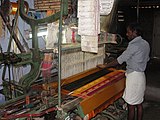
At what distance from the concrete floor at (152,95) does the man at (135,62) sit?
1.17 m

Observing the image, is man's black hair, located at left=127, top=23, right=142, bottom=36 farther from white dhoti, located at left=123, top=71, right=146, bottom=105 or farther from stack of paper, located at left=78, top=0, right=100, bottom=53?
stack of paper, located at left=78, top=0, right=100, bottom=53

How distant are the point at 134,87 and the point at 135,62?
0.46 metres

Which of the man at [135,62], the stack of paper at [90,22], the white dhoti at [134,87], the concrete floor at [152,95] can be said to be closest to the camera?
the stack of paper at [90,22]

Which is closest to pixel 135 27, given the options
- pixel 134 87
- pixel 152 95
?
pixel 134 87

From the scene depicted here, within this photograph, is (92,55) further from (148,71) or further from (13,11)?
(148,71)

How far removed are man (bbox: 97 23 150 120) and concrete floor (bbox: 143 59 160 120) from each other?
1174mm

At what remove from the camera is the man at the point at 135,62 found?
3.48 metres

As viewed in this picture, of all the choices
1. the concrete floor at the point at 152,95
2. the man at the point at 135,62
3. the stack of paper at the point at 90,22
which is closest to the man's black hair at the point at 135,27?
the man at the point at 135,62

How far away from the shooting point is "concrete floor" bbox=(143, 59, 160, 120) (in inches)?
187

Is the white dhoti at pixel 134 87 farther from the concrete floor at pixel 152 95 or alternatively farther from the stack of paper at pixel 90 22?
the stack of paper at pixel 90 22

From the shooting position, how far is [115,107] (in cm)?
395

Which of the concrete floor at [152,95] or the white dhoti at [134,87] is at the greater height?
the white dhoti at [134,87]

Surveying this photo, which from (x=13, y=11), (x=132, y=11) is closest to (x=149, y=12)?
(x=132, y=11)

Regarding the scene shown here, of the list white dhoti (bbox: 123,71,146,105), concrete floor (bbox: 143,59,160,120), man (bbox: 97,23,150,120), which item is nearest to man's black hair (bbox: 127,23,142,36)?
man (bbox: 97,23,150,120)
